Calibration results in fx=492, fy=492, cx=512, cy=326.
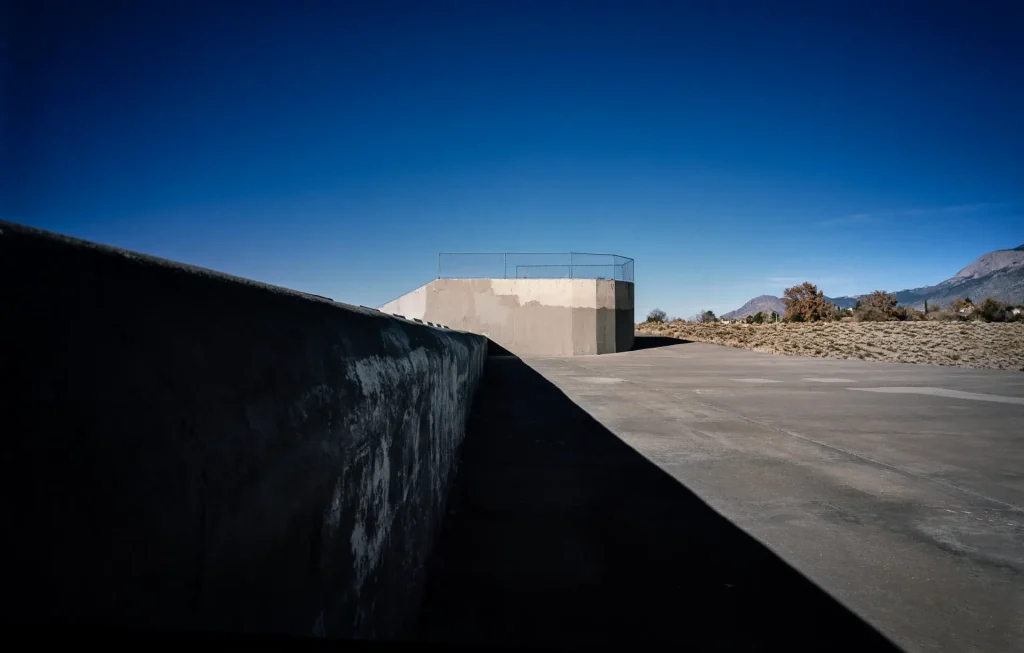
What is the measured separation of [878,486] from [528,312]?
2092 centimetres

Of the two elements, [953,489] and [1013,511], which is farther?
[953,489]

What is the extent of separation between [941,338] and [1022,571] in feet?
97.5

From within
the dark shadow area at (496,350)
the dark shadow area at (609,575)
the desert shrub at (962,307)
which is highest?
the desert shrub at (962,307)

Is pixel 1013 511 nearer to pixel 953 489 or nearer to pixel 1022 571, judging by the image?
pixel 953 489

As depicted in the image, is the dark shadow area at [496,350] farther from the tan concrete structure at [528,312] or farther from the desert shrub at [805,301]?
the desert shrub at [805,301]

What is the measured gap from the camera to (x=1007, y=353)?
2003 cm

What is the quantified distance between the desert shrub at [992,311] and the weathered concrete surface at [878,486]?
3871cm

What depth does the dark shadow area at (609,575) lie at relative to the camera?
2.25 metres

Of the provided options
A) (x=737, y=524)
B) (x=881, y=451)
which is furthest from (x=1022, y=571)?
(x=881, y=451)

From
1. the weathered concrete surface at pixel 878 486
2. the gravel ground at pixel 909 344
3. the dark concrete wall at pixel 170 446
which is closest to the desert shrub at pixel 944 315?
the gravel ground at pixel 909 344

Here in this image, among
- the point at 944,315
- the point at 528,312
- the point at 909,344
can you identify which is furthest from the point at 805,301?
the point at 528,312

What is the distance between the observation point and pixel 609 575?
2.77m

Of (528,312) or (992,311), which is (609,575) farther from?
(992,311)

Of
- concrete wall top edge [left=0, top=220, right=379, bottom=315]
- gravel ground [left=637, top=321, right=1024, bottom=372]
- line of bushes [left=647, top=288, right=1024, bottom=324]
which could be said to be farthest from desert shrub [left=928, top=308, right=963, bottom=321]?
concrete wall top edge [left=0, top=220, right=379, bottom=315]
